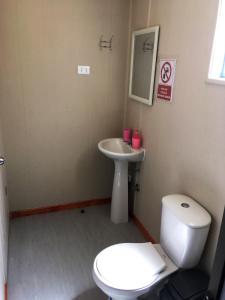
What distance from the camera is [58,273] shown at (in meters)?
1.95

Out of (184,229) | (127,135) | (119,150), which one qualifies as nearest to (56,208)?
(119,150)

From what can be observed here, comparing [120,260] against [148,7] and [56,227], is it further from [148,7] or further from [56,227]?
[148,7]

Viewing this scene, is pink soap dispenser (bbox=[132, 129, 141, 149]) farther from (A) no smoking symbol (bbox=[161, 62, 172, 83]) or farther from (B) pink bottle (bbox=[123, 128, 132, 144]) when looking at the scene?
(A) no smoking symbol (bbox=[161, 62, 172, 83])

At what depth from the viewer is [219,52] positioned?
140 cm

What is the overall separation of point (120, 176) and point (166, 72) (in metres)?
1.10

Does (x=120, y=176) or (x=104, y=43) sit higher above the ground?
(x=104, y=43)

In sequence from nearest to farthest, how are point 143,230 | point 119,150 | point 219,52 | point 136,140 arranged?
point 219,52, point 136,140, point 143,230, point 119,150

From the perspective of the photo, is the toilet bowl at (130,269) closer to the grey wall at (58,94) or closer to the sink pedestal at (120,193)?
the sink pedestal at (120,193)

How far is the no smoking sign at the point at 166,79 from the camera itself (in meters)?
1.77

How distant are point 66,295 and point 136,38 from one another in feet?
7.36

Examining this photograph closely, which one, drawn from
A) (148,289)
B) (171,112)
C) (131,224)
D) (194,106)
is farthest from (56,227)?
(194,106)

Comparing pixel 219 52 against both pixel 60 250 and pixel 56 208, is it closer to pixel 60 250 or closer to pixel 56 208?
pixel 60 250

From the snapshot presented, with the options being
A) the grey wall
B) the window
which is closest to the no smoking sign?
the window

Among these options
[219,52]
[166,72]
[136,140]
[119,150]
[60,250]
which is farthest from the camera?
[119,150]
